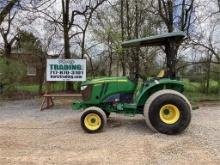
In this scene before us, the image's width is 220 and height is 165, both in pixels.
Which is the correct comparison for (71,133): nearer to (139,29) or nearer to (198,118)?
Result: (198,118)

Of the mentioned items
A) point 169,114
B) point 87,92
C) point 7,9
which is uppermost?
point 7,9

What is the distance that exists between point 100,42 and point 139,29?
2092 mm

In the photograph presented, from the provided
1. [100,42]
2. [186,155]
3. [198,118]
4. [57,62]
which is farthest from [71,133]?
[100,42]

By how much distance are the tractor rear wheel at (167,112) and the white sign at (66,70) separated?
574 cm

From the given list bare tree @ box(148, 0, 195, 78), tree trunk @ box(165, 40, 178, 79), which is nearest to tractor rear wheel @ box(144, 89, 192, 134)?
tree trunk @ box(165, 40, 178, 79)

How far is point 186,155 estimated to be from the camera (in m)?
7.30

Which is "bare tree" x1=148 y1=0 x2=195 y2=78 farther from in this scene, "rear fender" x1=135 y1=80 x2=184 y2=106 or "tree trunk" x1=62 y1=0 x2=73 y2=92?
"rear fender" x1=135 y1=80 x2=184 y2=106

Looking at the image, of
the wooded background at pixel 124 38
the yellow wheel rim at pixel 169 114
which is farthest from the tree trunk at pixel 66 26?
the yellow wheel rim at pixel 169 114

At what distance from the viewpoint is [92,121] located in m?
9.76

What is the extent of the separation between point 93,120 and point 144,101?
1318 mm

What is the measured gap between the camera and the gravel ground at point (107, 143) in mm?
7122

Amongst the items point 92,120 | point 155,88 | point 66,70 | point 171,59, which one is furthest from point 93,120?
point 66,70

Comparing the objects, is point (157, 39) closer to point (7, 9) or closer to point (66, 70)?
point (66, 70)

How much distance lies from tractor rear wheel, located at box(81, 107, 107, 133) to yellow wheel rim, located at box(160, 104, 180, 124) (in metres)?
1.40
